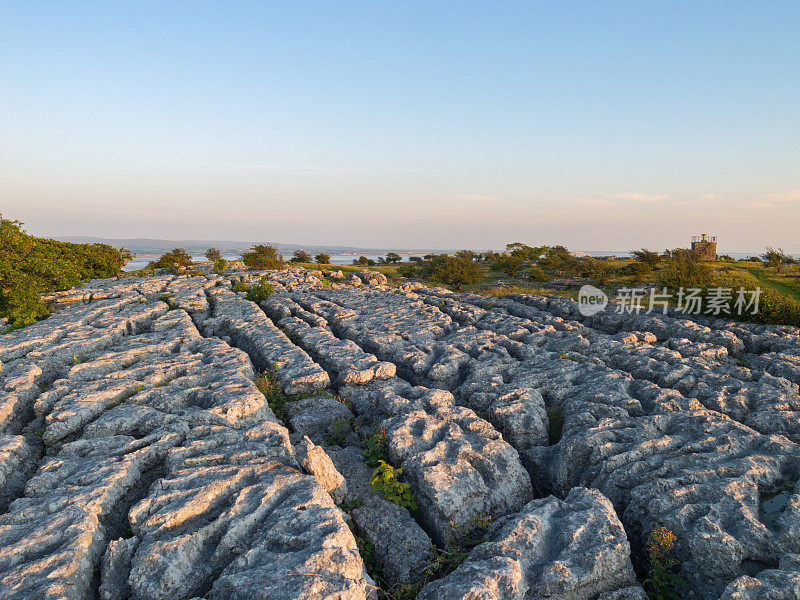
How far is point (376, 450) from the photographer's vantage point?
29.3 ft

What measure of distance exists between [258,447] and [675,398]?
10159 mm

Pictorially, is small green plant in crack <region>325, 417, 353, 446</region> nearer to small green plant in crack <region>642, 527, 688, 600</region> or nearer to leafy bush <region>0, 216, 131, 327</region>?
small green plant in crack <region>642, 527, 688, 600</region>

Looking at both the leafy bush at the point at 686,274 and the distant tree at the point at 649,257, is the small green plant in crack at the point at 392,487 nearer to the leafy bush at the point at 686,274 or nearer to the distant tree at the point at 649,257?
the leafy bush at the point at 686,274

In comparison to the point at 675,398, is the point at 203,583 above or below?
→ below

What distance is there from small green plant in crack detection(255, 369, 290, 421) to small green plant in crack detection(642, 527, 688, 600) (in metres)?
8.65

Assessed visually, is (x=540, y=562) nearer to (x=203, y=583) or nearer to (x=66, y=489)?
(x=203, y=583)

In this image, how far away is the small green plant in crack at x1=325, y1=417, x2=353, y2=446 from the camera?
10.1 metres

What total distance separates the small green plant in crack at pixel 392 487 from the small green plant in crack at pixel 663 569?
3.69 meters

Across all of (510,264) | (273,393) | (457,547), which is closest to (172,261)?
(510,264)

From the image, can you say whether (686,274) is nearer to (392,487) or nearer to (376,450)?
(376,450)

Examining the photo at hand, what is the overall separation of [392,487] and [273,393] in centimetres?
594

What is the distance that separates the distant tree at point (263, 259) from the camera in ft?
159

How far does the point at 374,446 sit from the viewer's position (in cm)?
909

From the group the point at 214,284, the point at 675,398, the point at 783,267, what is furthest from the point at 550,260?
the point at 675,398
